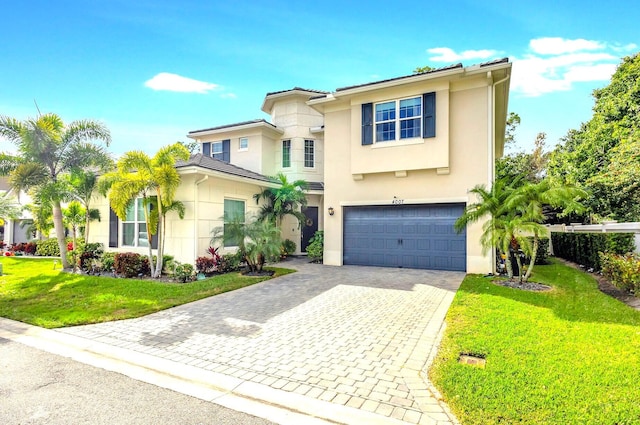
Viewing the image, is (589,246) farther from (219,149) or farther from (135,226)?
(219,149)

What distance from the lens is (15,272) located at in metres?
13.4

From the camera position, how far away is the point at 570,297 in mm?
8133

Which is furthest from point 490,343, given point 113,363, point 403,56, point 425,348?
point 403,56

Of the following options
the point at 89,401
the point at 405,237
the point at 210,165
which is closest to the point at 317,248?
the point at 405,237

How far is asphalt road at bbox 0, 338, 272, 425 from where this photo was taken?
338 cm

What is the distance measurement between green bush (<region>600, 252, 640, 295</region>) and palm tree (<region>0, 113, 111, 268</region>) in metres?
16.0

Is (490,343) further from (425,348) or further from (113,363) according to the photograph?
(113,363)

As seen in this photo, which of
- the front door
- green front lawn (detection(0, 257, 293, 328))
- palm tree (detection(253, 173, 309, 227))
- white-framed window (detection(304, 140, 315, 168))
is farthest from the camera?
white-framed window (detection(304, 140, 315, 168))

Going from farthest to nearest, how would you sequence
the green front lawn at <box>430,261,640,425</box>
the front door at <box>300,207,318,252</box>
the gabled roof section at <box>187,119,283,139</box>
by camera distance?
1. the front door at <box>300,207,318,252</box>
2. the gabled roof section at <box>187,119,283,139</box>
3. the green front lawn at <box>430,261,640,425</box>

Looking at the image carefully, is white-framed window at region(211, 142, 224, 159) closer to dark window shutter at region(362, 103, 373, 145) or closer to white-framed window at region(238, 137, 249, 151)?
white-framed window at region(238, 137, 249, 151)

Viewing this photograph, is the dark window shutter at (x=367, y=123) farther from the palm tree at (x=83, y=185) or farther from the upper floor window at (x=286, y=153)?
the palm tree at (x=83, y=185)

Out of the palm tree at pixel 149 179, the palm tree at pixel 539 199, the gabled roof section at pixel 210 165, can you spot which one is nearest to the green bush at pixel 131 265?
the palm tree at pixel 149 179

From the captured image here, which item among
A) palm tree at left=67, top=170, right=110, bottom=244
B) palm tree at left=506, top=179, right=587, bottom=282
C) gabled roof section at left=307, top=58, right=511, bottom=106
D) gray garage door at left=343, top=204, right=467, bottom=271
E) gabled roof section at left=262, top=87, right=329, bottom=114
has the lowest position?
gray garage door at left=343, top=204, right=467, bottom=271

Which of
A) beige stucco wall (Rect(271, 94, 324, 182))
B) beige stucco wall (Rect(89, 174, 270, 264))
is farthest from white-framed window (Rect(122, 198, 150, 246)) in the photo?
beige stucco wall (Rect(271, 94, 324, 182))
